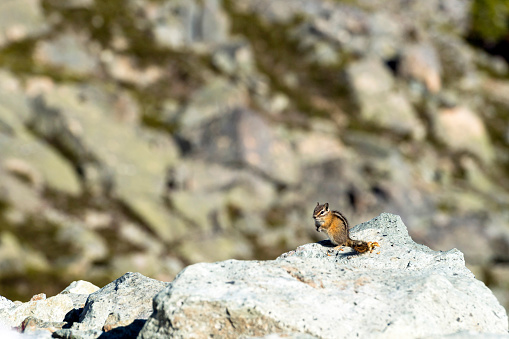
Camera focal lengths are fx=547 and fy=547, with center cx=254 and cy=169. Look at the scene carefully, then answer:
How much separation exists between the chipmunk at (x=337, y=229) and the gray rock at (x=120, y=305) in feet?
13.3

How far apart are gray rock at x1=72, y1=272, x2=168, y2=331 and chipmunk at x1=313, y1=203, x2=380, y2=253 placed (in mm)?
4046

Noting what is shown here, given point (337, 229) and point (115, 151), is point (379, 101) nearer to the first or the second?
point (115, 151)

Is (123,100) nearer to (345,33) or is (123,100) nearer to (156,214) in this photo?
(156,214)

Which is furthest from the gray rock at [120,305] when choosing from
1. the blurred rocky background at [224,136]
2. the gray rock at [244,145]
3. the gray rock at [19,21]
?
the gray rock at [19,21]

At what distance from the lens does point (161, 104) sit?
68.8 m

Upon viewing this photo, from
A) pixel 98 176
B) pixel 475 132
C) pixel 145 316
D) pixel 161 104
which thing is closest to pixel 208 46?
pixel 161 104

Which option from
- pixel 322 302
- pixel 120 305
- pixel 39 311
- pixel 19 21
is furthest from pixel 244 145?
pixel 322 302

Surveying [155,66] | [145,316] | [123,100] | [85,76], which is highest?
[155,66]

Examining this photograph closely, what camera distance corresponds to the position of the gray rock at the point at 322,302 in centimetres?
821

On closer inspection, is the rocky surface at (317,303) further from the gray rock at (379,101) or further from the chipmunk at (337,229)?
the gray rock at (379,101)

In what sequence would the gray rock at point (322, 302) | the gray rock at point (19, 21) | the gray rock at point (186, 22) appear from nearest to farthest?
the gray rock at point (322, 302), the gray rock at point (19, 21), the gray rock at point (186, 22)

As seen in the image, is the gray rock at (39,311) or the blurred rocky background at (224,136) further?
the blurred rocky background at (224,136)

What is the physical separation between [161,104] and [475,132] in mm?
46254

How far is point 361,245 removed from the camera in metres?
11.2
